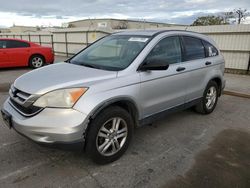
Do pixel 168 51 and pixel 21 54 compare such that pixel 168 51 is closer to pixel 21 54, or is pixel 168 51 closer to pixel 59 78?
pixel 59 78

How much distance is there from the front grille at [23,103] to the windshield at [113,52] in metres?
1.02

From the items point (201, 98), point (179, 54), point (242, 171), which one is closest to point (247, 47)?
point (201, 98)

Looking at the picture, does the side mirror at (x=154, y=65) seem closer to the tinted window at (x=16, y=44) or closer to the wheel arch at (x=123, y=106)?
the wheel arch at (x=123, y=106)

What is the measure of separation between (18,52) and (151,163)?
9.16 metres

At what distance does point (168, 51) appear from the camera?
3631mm

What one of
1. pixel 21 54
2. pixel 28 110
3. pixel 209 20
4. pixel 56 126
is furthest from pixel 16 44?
pixel 209 20

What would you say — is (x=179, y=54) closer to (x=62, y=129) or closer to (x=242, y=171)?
(x=242, y=171)

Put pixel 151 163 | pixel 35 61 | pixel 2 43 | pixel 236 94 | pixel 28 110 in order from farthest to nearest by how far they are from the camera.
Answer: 1. pixel 35 61
2. pixel 2 43
3. pixel 236 94
4. pixel 151 163
5. pixel 28 110

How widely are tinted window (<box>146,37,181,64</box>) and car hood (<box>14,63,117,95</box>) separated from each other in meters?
0.86

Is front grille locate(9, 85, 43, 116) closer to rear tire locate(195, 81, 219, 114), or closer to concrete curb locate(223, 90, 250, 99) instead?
rear tire locate(195, 81, 219, 114)

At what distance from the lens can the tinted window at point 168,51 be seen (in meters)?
3.38

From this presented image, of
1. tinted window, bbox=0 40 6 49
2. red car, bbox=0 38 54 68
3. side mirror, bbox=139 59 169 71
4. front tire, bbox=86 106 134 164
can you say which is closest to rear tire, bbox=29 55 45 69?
Result: red car, bbox=0 38 54 68

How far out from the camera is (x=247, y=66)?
8875 mm

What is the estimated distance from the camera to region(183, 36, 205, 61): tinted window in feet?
13.0
